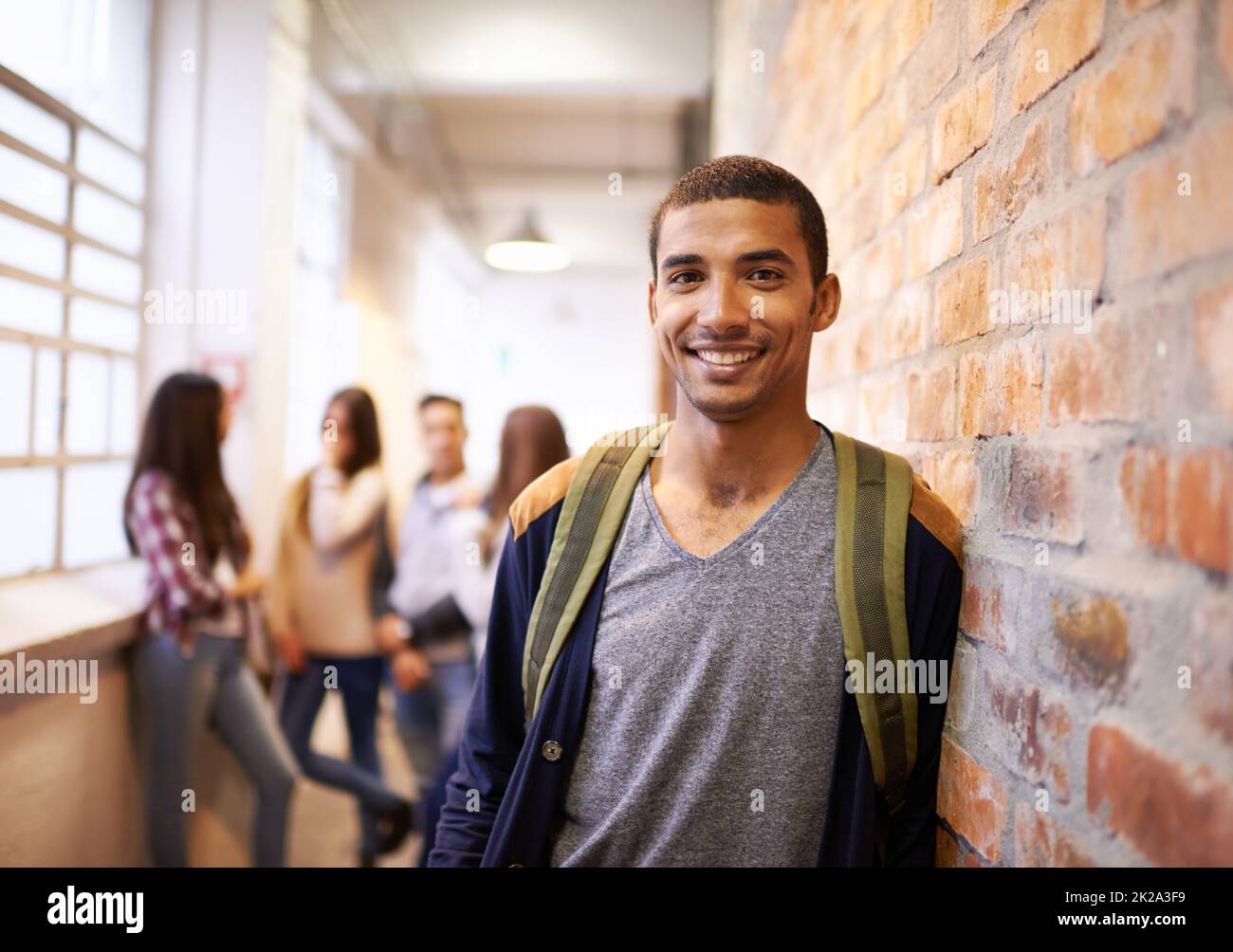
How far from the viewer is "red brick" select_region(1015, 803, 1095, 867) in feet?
2.37

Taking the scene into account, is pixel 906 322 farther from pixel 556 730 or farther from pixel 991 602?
pixel 556 730

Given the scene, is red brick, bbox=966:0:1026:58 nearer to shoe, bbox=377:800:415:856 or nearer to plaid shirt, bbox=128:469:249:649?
plaid shirt, bbox=128:469:249:649

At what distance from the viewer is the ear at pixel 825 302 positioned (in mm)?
1066

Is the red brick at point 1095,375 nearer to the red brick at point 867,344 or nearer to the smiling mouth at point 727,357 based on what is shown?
the smiling mouth at point 727,357

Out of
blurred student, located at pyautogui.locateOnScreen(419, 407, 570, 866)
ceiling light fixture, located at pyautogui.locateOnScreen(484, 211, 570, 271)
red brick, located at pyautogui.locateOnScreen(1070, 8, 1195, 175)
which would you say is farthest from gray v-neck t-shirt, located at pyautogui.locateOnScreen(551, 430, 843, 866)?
ceiling light fixture, located at pyautogui.locateOnScreen(484, 211, 570, 271)

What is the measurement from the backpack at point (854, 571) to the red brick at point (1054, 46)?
0.39 metres

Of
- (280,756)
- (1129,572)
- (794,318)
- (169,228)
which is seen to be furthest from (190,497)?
(1129,572)

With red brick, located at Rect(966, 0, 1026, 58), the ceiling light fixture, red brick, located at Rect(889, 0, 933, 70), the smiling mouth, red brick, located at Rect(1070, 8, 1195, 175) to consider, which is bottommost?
the smiling mouth

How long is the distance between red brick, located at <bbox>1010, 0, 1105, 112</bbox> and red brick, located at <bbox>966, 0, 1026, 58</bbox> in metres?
0.04

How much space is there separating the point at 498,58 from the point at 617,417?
15.8 feet

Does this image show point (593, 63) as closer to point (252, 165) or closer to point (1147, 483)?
point (252, 165)

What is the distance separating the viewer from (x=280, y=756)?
260cm

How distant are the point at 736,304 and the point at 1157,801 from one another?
60 centimetres

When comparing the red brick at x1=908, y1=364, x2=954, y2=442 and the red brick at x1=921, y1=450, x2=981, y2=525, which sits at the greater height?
the red brick at x1=908, y1=364, x2=954, y2=442
